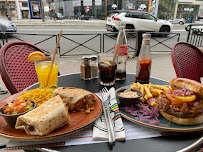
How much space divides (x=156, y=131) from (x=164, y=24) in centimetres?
1272

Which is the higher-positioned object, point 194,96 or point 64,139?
point 194,96

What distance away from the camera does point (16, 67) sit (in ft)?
6.31

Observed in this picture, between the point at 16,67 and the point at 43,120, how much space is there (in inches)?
52.2

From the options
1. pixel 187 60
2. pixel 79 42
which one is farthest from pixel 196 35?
pixel 187 60

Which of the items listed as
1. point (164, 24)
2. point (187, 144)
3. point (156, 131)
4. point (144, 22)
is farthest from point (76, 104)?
point (164, 24)

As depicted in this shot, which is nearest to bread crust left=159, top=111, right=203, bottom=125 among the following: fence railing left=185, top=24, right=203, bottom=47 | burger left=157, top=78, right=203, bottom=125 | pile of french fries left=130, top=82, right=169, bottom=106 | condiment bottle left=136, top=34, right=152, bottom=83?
burger left=157, top=78, right=203, bottom=125

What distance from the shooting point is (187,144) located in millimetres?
860

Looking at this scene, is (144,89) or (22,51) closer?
(144,89)

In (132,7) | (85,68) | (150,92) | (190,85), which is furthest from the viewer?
(132,7)

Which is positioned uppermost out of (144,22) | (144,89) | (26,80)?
(144,22)

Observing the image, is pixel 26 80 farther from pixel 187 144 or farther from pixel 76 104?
pixel 187 144

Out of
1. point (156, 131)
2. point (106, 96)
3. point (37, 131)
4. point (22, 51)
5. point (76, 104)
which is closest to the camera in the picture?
point (37, 131)

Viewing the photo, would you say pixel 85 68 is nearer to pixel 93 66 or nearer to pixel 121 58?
pixel 93 66

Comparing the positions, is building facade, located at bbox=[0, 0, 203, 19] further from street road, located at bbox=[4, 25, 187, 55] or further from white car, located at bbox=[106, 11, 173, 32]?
street road, located at bbox=[4, 25, 187, 55]
